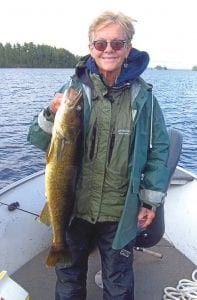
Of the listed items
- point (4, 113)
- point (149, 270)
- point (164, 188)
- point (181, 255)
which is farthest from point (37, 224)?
point (4, 113)

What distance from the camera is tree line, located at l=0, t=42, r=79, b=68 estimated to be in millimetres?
100787

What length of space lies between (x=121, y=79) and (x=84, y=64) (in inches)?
12.6

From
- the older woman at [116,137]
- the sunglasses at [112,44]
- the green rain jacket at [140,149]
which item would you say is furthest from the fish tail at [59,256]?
the sunglasses at [112,44]

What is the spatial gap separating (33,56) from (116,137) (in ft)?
338

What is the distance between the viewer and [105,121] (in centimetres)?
310

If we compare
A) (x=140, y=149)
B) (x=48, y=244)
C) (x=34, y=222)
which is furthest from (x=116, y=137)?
(x=48, y=244)

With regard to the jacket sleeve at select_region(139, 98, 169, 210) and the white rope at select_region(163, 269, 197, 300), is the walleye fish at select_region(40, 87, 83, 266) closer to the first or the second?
the jacket sleeve at select_region(139, 98, 169, 210)

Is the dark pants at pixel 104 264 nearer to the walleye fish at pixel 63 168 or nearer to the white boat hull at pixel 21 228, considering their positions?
the walleye fish at pixel 63 168

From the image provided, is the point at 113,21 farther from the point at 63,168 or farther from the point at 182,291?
the point at 182,291

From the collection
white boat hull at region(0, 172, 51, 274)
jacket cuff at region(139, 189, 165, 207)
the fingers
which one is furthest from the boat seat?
white boat hull at region(0, 172, 51, 274)

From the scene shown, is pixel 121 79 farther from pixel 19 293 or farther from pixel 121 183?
pixel 19 293

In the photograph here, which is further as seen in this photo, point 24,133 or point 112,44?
point 24,133

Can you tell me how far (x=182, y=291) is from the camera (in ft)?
14.7

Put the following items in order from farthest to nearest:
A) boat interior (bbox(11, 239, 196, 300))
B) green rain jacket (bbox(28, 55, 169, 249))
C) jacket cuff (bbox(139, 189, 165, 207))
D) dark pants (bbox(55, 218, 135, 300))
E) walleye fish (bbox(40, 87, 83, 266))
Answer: boat interior (bbox(11, 239, 196, 300)) → dark pants (bbox(55, 218, 135, 300)) → jacket cuff (bbox(139, 189, 165, 207)) → green rain jacket (bbox(28, 55, 169, 249)) → walleye fish (bbox(40, 87, 83, 266))
